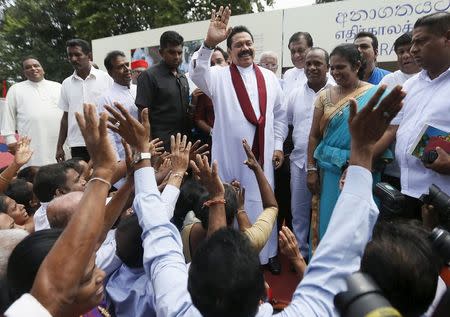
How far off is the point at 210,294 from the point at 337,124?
7.33ft

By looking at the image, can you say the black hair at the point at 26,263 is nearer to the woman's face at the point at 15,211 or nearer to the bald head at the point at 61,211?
the bald head at the point at 61,211

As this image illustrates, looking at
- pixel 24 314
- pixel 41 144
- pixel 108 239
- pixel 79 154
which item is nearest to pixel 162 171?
pixel 108 239

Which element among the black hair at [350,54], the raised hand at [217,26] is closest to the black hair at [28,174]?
the raised hand at [217,26]

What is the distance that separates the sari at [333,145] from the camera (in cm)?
306

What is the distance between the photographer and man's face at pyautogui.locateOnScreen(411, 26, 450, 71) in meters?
2.42

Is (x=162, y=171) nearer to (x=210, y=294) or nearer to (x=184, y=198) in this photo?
(x=184, y=198)

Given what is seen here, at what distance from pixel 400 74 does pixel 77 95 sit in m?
3.28

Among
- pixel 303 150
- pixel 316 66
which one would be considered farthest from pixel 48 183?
pixel 316 66

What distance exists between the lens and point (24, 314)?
0.94 metres

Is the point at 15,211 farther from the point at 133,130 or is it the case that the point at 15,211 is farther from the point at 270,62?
the point at 270,62

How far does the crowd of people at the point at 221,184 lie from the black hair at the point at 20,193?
11 millimetres

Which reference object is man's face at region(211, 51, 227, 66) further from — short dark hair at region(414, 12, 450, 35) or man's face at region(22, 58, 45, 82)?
short dark hair at region(414, 12, 450, 35)

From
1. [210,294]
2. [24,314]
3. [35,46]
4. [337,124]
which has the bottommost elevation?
[35,46]

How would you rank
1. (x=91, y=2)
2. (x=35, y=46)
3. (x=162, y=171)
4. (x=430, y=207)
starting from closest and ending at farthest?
1. (x=430, y=207)
2. (x=162, y=171)
3. (x=91, y=2)
4. (x=35, y=46)
